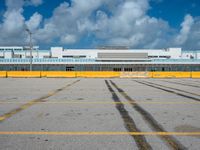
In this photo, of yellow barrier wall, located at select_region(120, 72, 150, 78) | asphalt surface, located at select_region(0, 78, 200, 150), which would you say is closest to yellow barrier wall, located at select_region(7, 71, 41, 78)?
yellow barrier wall, located at select_region(120, 72, 150, 78)

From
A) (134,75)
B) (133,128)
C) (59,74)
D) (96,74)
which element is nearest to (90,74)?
(96,74)

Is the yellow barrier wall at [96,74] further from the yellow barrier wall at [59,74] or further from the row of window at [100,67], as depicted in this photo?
the row of window at [100,67]

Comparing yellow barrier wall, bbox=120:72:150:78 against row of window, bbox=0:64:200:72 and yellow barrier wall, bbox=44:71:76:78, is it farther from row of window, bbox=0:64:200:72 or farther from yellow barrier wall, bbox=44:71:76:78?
row of window, bbox=0:64:200:72

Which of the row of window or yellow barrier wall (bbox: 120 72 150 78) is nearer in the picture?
yellow barrier wall (bbox: 120 72 150 78)

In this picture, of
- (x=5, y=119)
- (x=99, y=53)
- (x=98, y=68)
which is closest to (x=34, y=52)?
(x=99, y=53)

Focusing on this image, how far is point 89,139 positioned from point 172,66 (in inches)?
2839

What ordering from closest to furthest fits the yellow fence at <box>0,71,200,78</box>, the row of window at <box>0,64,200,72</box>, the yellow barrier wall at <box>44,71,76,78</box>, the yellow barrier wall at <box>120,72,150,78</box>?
the yellow barrier wall at <box>44,71,76,78</box>
the yellow fence at <box>0,71,200,78</box>
the yellow barrier wall at <box>120,72,150,78</box>
the row of window at <box>0,64,200,72</box>

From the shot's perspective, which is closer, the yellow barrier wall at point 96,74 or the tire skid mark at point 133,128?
the tire skid mark at point 133,128

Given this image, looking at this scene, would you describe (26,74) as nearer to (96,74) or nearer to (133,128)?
(96,74)

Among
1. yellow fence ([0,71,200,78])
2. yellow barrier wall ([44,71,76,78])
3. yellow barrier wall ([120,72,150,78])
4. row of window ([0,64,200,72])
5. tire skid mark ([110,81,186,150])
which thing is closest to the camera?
tire skid mark ([110,81,186,150])

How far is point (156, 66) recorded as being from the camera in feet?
236

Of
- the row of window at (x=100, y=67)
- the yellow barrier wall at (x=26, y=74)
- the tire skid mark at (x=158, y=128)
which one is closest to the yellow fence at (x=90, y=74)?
the yellow barrier wall at (x=26, y=74)

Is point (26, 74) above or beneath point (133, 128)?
above

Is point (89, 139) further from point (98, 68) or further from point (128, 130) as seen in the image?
point (98, 68)
